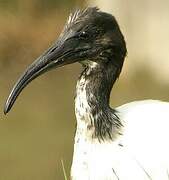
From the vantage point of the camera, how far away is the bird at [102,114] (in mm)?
5613

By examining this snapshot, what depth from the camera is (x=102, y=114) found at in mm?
5812

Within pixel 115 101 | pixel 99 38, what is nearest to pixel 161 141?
pixel 99 38

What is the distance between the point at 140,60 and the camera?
15242 millimetres

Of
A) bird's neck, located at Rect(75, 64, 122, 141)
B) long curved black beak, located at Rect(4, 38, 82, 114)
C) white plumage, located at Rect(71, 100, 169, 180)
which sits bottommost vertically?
white plumage, located at Rect(71, 100, 169, 180)

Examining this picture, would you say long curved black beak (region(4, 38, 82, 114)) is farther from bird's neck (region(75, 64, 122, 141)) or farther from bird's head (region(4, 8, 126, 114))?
bird's neck (region(75, 64, 122, 141))

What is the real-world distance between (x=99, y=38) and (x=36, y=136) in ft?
22.3

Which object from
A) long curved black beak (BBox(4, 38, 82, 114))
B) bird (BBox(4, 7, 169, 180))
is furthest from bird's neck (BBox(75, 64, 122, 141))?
long curved black beak (BBox(4, 38, 82, 114))

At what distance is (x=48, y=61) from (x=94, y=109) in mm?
410

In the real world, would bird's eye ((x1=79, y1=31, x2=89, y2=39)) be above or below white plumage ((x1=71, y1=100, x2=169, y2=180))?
above

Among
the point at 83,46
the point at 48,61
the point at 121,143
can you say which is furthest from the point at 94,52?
the point at 121,143

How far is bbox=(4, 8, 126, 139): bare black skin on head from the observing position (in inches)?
224

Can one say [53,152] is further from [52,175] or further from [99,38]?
[99,38]

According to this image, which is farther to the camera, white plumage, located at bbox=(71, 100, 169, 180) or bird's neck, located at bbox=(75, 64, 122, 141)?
bird's neck, located at bbox=(75, 64, 122, 141)

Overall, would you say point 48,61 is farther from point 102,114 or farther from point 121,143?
point 121,143
